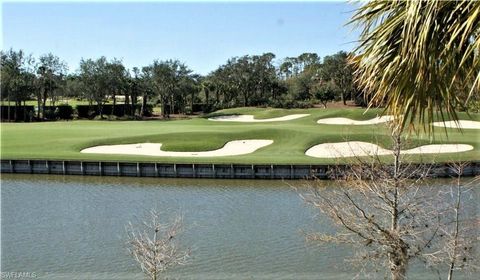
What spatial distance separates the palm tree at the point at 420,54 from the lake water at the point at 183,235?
41.3 ft

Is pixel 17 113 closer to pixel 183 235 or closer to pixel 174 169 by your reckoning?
pixel 174 169

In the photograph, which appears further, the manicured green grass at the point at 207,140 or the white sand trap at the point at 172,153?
the white sand trap at the point at 172,153

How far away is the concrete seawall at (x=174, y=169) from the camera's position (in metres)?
31.6

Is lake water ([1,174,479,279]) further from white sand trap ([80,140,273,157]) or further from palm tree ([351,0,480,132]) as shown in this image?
palm tree ([351,0,480,132])

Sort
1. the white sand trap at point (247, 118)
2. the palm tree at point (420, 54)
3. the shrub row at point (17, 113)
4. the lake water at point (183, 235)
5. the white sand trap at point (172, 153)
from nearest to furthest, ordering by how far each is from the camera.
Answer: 1. the palm tree at point (420, 54)
2. the lake water at point (183, 235)
3. the white sand trap at point (172, 153)
4. the white sand trap at point (247, 118)
5. the shrub row at point (17, 113)

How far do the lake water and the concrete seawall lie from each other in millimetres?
1744

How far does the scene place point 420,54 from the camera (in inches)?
118

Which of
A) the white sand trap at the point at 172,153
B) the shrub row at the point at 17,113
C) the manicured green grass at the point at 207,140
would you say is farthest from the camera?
the shrub row at the point at 17,113

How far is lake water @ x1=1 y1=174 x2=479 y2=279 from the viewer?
16.2m

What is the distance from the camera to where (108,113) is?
8162cm

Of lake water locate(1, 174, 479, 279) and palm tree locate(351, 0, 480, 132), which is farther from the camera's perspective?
lake water locate(1, 174, 479, 279)

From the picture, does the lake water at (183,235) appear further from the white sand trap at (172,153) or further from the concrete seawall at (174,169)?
the white sand trap at (172,153)

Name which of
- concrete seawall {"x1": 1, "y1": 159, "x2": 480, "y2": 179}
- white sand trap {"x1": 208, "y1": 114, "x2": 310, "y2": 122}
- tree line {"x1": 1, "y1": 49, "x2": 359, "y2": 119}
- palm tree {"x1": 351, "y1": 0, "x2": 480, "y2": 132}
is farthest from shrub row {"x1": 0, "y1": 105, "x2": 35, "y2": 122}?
palm tree {"x1": 351, "y1": 0, "x2": 480, "y2": 132}

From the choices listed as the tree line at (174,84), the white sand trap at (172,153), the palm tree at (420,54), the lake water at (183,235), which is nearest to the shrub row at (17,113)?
the tree line at (174,84)
